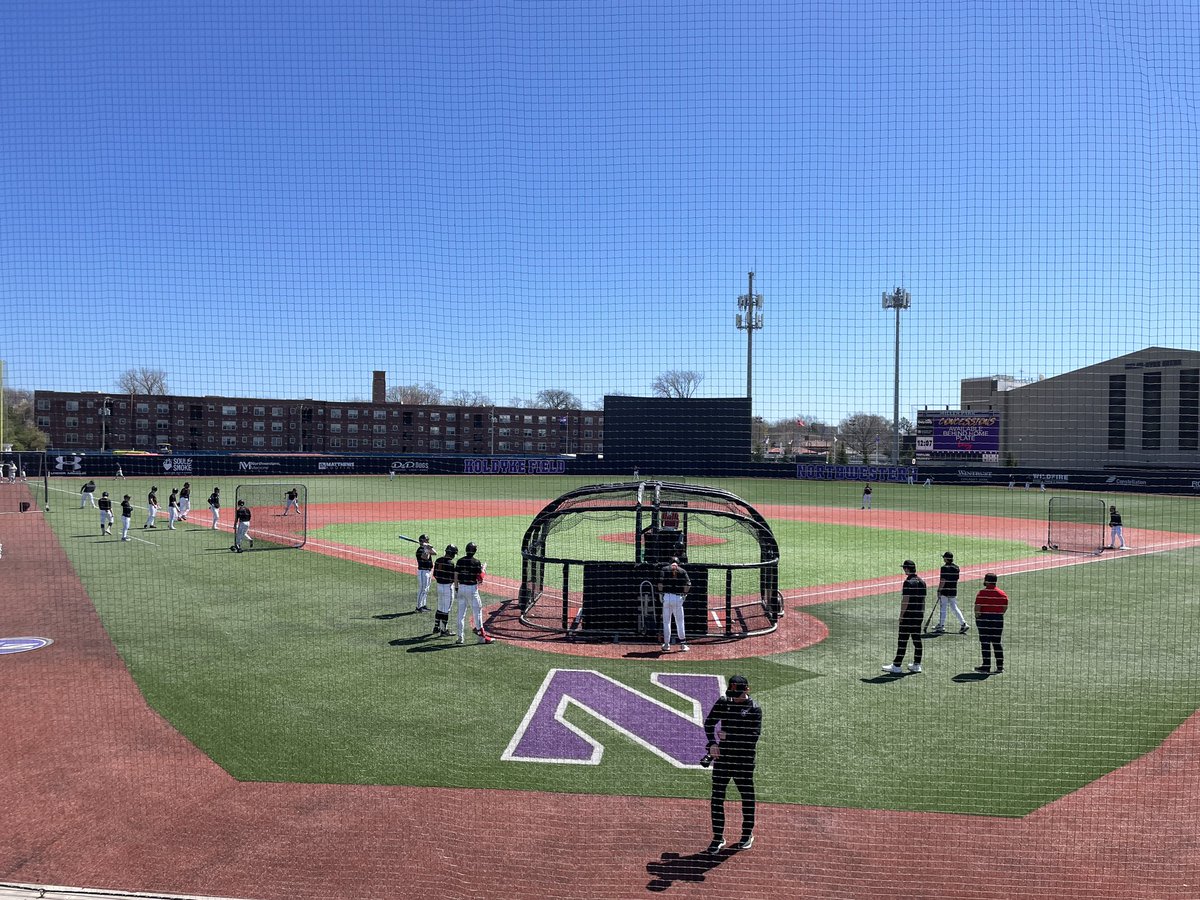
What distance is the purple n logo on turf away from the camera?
760cm

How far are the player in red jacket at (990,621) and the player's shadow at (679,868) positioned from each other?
604 centimetres

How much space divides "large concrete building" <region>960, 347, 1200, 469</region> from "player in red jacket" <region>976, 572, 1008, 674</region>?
4.34m

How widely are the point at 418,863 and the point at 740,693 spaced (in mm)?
2791

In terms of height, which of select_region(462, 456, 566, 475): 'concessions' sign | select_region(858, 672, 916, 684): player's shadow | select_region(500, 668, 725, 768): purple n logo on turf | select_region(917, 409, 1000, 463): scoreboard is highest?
select_region(917, 409, 1000, 463): scoreboard

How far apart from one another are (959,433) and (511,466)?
4057 centimetres

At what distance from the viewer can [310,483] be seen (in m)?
47.2

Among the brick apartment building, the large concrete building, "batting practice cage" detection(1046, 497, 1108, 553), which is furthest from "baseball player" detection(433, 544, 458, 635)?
the brick apartment building

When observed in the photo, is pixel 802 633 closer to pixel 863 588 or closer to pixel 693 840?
pixel 863 588

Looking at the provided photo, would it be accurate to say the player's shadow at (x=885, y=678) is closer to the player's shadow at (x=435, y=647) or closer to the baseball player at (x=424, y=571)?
the player's shadow at (x=435, y=647)

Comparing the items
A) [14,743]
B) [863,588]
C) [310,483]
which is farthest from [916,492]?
[14,743]

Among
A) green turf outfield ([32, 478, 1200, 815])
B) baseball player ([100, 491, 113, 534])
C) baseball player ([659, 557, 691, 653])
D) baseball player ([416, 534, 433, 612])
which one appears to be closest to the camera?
green turf outfield ([32, 478, 1200, 815])

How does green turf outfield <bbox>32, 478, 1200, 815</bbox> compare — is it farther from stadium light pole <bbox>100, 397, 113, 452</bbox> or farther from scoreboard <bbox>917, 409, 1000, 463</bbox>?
stadium light pole <bbox>100, 397, 113, 452</bbox>

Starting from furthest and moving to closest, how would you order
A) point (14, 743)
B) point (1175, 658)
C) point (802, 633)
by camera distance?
point (802, 633) → point (1175, 658) → point (14, 743)

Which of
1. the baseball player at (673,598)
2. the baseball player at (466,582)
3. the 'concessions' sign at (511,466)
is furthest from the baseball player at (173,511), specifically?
the 'concessions' sign at (511,466)
